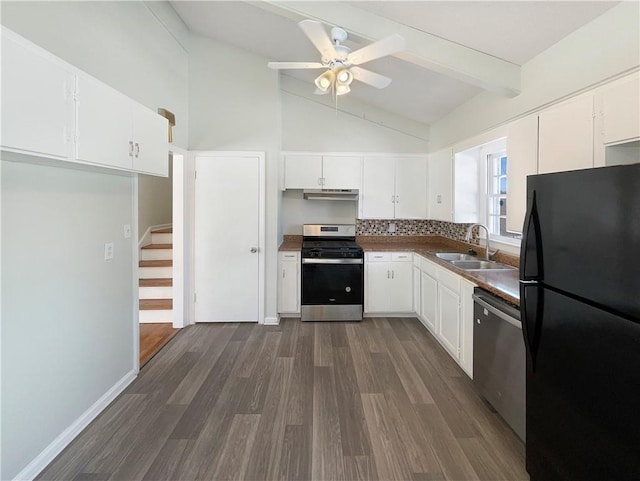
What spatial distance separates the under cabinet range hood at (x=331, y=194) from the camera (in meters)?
4.37

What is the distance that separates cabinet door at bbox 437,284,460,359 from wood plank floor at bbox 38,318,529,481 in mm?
168

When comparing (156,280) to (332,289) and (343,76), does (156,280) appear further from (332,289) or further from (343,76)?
(343,76)

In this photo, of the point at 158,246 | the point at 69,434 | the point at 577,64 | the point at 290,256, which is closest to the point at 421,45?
the point at 577,64

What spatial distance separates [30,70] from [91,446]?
6.72 ft

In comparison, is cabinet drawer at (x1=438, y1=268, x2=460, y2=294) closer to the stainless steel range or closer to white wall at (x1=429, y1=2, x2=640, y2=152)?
the stainless steel range

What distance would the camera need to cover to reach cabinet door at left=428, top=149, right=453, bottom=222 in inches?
152

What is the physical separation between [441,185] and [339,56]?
2.29 metres

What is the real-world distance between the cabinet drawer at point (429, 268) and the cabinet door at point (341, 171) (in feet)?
4.39

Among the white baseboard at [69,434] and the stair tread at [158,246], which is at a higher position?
the stair tread at [158,246]

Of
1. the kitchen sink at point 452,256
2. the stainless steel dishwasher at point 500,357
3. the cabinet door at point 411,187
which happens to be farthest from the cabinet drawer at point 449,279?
the cabinet door at point 411,187

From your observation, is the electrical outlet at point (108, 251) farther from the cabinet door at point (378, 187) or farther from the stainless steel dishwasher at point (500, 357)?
the cabinet door at point (378, 187)

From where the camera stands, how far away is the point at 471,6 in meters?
2.12

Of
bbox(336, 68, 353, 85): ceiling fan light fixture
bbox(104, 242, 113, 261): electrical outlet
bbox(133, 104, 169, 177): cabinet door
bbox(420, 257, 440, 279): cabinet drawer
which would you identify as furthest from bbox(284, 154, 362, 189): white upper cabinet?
bbox(104, 242, 113, 261): electrical outlet

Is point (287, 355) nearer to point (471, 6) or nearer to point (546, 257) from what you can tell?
point (546, 257)
